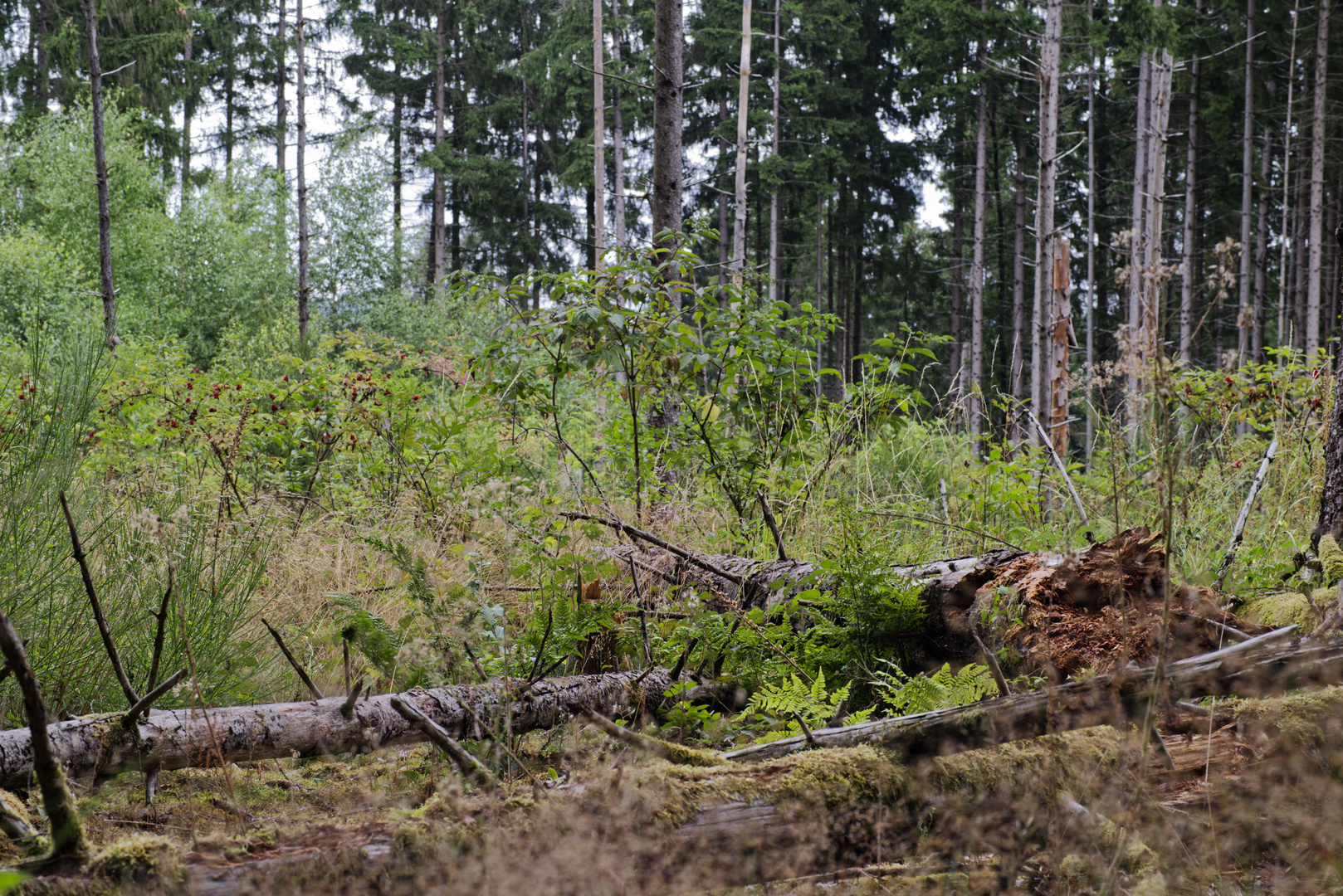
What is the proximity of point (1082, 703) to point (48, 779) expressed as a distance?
1650 mm

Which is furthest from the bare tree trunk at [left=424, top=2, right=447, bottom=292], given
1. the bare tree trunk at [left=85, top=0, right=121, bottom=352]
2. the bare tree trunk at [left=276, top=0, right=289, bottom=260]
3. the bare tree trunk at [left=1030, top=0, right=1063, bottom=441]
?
the bare tree trunk at [left=1030, top=0, right=1063, bottom=441]

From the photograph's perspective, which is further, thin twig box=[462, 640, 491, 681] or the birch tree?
the birch tree

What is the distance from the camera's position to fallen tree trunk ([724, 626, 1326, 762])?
151 centimetres

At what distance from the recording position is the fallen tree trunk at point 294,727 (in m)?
1.88

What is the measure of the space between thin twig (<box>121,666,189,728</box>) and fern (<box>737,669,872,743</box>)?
129 centimetres

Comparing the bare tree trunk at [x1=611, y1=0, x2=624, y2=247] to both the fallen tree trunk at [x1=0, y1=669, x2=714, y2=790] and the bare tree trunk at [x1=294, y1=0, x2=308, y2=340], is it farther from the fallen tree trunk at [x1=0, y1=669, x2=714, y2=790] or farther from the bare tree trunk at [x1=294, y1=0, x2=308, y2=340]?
the fallen tree trunk at [x1=0, y1=669, x2=714, y2=790]

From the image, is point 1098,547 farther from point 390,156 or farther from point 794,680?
point 390,156

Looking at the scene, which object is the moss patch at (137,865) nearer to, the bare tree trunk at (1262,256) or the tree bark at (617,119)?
the tree bark at (617,119)

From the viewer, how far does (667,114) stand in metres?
6.04

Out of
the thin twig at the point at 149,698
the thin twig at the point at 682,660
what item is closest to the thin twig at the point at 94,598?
the thin twig at the point at 149,698

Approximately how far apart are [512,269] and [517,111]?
5.22 m

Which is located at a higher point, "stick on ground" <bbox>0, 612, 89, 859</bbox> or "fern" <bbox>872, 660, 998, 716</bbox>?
"stick on ground" <bbox>0, 612, 89, 859</bbox>

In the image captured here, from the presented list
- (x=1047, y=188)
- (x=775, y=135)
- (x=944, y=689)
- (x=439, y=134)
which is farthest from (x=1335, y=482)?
(x=439, y=134)

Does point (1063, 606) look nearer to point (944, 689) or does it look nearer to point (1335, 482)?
point (944, 689)
